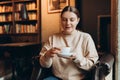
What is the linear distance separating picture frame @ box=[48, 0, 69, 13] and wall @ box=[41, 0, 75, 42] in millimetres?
102

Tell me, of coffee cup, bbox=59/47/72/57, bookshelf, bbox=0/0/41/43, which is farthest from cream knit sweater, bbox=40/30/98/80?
bookshelf, bbox=0/0/41/43

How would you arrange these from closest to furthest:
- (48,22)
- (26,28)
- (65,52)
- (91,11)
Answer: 1. (65,52)
2. (91,11)
3. (48,22)
4. (26,28)

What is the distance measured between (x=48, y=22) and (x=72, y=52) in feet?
9.79

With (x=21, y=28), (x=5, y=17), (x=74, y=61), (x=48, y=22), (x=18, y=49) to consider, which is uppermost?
(x=5, y=17)

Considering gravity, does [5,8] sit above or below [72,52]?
above

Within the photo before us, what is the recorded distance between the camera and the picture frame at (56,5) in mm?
4625

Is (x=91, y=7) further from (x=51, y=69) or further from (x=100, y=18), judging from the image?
(x=51, y=69)

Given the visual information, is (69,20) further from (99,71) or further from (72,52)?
(99,71)

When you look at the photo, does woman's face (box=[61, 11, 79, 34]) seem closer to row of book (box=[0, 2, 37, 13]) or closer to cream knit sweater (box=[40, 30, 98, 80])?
cream knit sweater (box=[40, 30, 98, 80])

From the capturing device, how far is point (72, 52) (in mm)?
2023

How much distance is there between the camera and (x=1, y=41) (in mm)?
5109

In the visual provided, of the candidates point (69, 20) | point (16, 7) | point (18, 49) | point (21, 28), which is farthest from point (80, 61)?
point (16, 7)

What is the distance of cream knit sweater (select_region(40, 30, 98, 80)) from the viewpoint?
203 centimetres

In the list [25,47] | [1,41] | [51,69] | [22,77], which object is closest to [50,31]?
[25,47]
